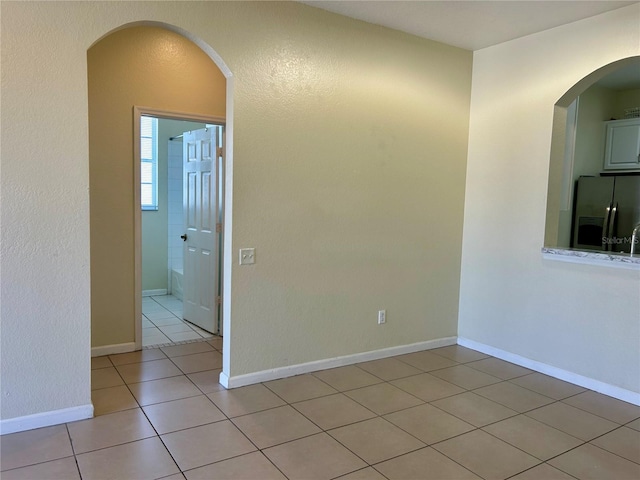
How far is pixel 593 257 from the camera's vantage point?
3355mm

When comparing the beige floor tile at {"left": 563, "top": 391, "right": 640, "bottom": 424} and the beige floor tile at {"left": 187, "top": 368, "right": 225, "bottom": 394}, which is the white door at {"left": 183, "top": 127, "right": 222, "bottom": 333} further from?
the beige floor tile at {"left": 563, "top": 391, "right": 640, "bottom": 424}

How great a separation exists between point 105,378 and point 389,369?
2166 mm

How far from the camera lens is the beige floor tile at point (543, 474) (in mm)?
2297

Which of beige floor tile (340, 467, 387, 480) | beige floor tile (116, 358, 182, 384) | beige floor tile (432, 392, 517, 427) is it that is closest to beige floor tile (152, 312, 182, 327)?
beige floor tile (116, 358, 182, 384)

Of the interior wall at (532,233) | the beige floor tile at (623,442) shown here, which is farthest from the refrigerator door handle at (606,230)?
the beige floor tile at (623,442)

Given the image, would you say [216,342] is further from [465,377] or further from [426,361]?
[465,377]

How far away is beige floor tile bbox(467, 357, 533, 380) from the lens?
3684mm

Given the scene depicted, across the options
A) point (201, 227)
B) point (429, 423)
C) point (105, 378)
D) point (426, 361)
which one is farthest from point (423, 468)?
point (201, 227)

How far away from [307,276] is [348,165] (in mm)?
936

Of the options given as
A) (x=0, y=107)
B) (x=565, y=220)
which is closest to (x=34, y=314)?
(x=0, y=107)

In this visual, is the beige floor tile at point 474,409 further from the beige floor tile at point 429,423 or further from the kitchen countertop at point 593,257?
the kitchen countertop at point 593,257

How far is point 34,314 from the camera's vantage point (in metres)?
2.54

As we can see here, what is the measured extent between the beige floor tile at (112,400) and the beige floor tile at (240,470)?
35.4 inches

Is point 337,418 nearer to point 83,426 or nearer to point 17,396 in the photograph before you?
point 83,426
